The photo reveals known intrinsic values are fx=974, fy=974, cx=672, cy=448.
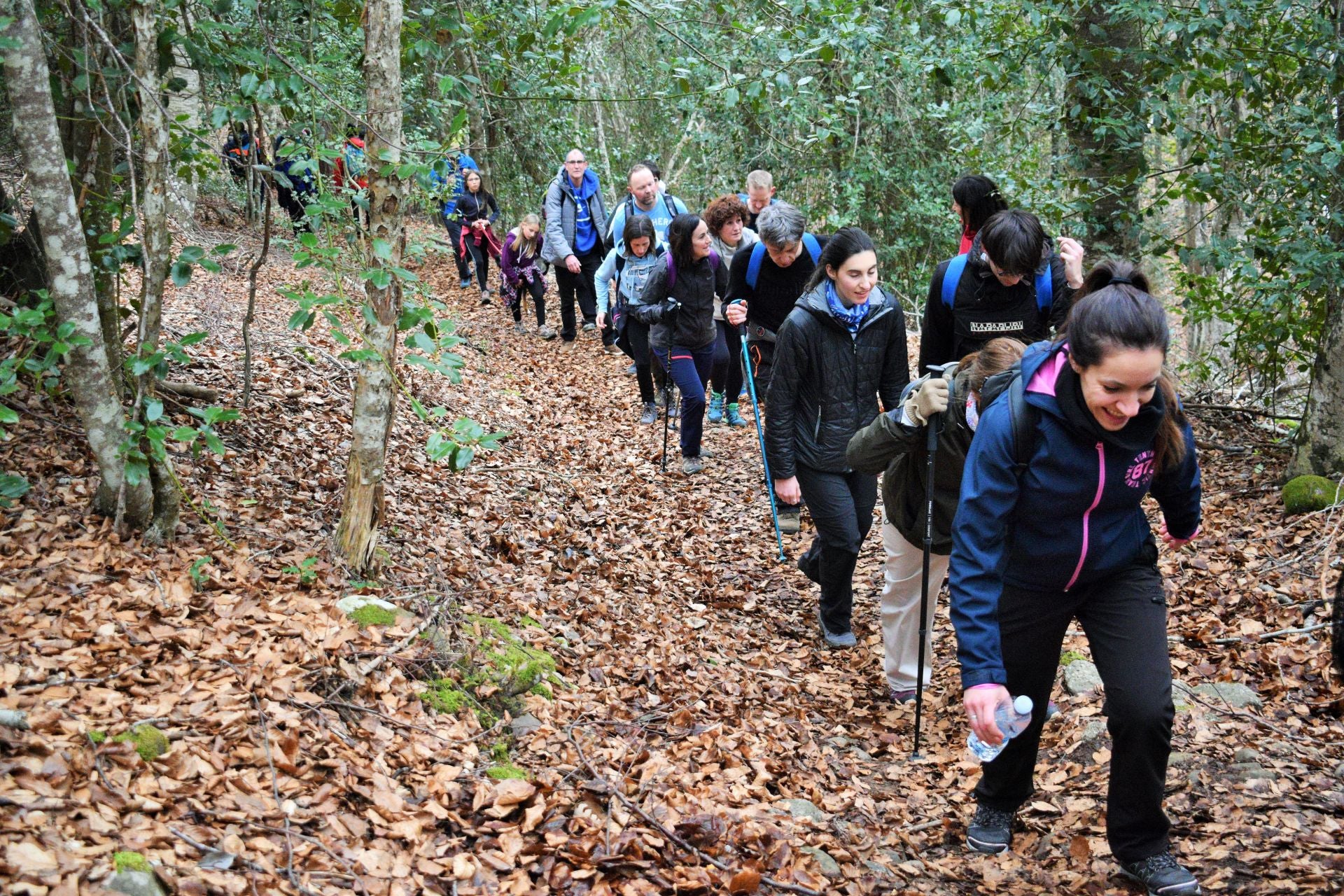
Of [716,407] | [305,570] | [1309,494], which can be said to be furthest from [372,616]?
[716,407]

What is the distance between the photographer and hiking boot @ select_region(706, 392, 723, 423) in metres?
11.2

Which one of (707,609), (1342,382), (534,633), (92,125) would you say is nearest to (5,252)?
(92,125)

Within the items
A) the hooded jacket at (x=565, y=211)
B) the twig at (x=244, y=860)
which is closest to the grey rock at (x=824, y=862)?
the twig at (x=244, y=860)

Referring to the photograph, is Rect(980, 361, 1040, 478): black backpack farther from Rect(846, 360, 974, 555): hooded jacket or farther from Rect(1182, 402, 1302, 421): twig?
Rect(1182, 402, 1302, 421): twig

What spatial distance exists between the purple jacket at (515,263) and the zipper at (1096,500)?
12310mm

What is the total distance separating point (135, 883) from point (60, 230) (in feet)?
9.10

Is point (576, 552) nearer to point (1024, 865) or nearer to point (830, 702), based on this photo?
point (830, 702)

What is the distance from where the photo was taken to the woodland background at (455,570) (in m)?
3.54

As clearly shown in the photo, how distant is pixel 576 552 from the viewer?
23.4 ft

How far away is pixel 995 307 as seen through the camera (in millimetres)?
5488

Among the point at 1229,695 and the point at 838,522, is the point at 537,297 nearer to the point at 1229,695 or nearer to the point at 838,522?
the point at 838,522

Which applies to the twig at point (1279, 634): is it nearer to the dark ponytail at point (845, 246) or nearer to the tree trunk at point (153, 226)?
the dark ponytail at point (845, 246)

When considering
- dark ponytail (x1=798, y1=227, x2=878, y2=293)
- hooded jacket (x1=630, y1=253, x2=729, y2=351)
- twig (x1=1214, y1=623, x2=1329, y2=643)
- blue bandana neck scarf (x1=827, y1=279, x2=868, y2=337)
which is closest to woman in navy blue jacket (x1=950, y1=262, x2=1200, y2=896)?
dark ponytail (x1=798, y1=227, x2=878, y2=293)

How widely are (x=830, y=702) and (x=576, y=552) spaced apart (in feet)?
7.43
